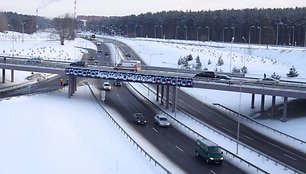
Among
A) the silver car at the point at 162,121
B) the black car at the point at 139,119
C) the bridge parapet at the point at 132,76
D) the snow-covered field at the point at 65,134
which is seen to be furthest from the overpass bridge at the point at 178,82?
the silver car at the point at 162,121

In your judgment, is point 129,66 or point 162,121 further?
point 129,66

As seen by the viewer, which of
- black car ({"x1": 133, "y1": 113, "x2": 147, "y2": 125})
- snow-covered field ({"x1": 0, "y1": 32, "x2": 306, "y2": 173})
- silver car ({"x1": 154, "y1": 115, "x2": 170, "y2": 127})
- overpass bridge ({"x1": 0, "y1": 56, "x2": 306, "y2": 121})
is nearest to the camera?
snow-covered field ({"x1": 0, "y1": 32, "x2": 306, "y2": 173})

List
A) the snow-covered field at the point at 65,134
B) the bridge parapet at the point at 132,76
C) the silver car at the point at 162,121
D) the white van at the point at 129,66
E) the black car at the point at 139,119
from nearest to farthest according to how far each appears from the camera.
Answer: the snow-covered field at the point at 65,134 → the silver car at the point at 162,121 → the black car at the point at 139,119 → the bridge parapet at the point at 132,76 → the white van at the point at 129,66

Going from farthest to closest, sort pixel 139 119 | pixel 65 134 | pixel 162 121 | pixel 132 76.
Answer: pixel 132 76, pixel 139 119, pixel 162 121, pixel 65 134

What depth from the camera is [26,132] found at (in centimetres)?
5322

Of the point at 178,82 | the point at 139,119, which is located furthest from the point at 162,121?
the point at 178,82

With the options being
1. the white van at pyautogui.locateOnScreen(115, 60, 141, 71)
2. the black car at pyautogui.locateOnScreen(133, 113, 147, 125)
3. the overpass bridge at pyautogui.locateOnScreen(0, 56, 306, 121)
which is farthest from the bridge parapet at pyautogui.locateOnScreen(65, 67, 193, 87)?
the black car at pyautogui.locateOnScreen(133, 113, 147, 125)

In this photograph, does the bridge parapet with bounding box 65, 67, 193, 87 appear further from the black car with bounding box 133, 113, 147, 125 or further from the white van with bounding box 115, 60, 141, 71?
the black car with bounding box 133, 113, 147, 125

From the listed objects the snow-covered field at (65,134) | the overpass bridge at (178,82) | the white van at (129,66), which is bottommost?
the snow-covered field at (65,134)

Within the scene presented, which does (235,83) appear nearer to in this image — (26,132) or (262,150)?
(262,150)

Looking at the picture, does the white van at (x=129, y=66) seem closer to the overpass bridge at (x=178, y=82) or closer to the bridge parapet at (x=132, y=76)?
the overpass bridge at (x=178, y=82)

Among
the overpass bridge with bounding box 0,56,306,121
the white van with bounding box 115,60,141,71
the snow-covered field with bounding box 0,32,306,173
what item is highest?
the white van with bounding box 115,60,141,71

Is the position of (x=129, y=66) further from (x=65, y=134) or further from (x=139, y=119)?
(x=65, y=134)

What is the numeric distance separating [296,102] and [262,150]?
70.3 feet
